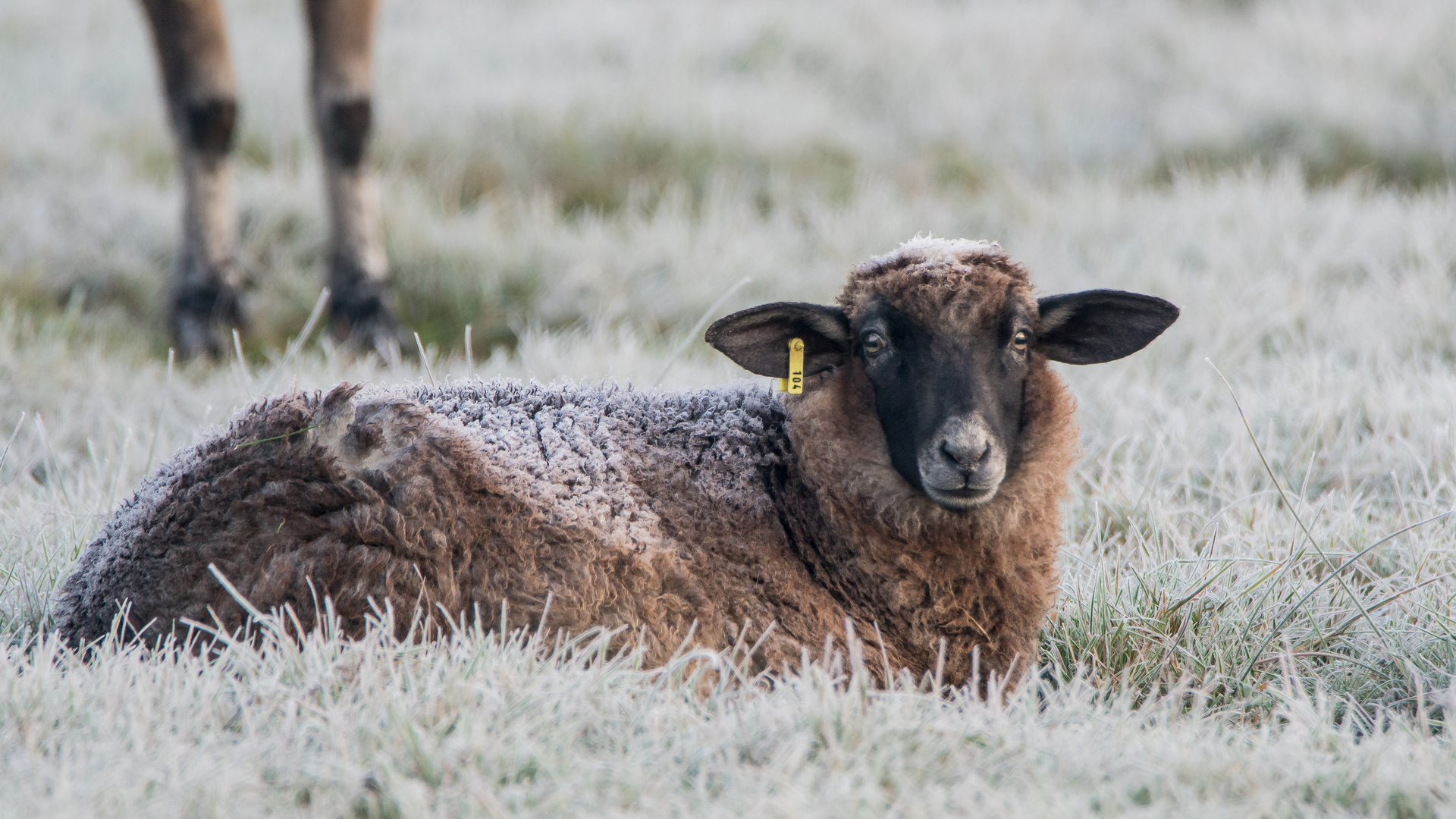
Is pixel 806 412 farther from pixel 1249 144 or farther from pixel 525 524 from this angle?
pixel 1249 144

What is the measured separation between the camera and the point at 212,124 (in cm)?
616

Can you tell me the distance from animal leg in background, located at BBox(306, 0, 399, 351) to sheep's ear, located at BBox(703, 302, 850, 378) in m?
3.56

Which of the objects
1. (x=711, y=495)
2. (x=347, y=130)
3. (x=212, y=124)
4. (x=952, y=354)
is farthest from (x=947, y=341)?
(x=212, y=124)

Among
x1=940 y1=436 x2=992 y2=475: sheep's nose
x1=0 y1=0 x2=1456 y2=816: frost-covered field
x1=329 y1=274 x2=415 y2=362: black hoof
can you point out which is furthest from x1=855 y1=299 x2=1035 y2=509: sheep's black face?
x1=329 y1=274 x2=415 y2=362: black hoof

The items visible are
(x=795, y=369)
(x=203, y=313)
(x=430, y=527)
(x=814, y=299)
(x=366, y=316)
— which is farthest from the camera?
(x=814, y=299)

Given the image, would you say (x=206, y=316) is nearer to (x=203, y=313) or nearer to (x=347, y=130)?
(x=203, y=313)

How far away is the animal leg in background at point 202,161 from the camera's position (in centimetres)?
602

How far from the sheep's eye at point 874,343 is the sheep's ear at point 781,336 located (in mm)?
82

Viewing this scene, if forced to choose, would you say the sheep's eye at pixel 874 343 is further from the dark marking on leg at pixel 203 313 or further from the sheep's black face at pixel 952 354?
→ the dark marking on leg at pixel 203 313

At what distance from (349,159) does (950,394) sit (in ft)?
15.2

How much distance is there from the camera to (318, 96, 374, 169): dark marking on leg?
6.33 meters

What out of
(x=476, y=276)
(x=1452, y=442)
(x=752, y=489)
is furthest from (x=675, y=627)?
(x=476, y=276)

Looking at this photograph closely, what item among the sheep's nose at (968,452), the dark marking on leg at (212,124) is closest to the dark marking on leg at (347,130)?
the dark marking on leg at (212,124)

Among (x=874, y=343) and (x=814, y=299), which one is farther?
(x=814, y=299)
